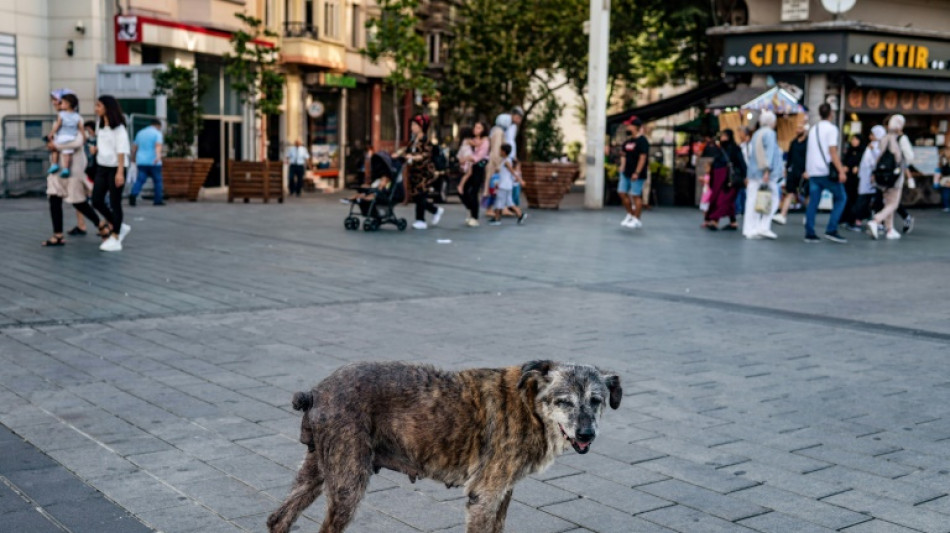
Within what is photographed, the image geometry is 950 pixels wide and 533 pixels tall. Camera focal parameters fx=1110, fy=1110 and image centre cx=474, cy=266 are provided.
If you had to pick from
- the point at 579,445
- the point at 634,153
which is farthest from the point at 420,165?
the point at 579,445

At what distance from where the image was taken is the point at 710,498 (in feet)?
15.6

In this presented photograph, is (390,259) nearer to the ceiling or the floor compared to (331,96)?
nearer to the floor

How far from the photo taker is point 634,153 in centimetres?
1878

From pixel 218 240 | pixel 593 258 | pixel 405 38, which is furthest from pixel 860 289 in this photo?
pixel 405 38

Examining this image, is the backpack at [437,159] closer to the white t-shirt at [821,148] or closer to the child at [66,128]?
the white t-shirt at [821,148]

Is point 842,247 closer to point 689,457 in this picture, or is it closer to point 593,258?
point 593,258

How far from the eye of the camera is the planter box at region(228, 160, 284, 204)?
25.2 m

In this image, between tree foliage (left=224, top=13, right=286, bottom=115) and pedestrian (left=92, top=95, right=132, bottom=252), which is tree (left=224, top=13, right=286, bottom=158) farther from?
pedestrian (left=92, top=95, right=132, bottom=252)

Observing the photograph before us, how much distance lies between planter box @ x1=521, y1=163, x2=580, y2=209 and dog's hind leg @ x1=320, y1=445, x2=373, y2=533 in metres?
20.8

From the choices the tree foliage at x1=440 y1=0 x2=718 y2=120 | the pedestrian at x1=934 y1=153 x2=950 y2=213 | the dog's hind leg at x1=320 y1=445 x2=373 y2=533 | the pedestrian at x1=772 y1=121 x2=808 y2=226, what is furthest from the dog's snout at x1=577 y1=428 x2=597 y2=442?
the tree foliage at x1=440 y1=0 x2=718 y2=120

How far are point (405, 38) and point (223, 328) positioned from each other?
2505 centimetres

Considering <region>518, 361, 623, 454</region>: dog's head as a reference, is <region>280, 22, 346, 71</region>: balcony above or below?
above

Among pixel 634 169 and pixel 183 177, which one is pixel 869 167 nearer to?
pixel 634 169

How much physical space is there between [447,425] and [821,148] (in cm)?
1459
